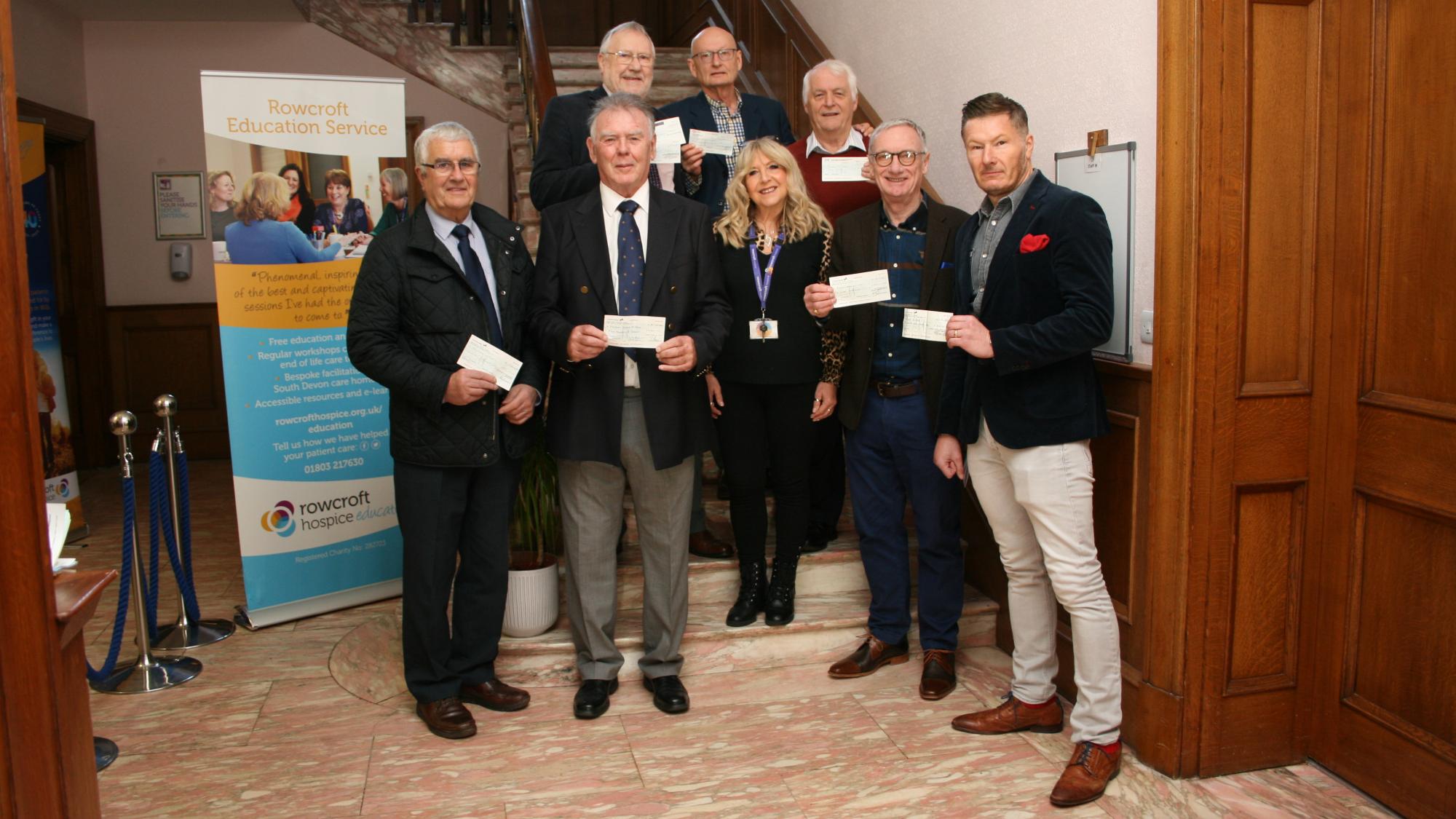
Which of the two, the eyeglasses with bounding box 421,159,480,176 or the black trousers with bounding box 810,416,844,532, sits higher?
the eyeglasses with bounding box 421,159,480,176

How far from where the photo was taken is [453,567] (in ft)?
9.92

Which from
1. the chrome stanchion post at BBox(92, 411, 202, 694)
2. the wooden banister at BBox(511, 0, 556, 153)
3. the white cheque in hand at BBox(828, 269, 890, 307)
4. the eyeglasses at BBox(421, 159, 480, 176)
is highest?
the wooden banister at BBox(511, 0, 556, 153)

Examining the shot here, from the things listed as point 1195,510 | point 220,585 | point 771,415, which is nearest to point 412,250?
point 771,415

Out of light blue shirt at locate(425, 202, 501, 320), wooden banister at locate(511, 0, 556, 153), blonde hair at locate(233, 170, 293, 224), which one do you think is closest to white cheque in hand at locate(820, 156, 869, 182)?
light blue shirt at locate(425, 202, 501, 320)

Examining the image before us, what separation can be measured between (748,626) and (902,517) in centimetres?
61

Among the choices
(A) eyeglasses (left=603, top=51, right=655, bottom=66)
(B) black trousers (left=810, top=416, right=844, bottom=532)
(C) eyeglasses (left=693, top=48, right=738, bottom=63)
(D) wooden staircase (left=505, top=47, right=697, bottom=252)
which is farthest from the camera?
(D) wooden staircase (left=505, top=47, right=697, bottom=252)

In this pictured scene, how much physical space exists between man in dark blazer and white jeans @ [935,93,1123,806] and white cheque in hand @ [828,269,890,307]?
264mm

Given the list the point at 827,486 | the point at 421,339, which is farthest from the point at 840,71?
the point at 421,339

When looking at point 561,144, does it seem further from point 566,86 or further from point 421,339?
point 566,86

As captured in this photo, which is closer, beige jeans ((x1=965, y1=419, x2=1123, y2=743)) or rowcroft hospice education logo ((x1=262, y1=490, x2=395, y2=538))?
beige jeans ((x1=965, y1=419, x2=1123, y2=743))

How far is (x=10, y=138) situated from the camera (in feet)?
4.46

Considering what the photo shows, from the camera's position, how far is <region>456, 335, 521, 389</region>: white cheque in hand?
111 inches

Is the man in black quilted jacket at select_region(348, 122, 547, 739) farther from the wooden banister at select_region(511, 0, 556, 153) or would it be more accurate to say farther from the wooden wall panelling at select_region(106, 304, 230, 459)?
the wooden wall panelling at select_region(106, 304, 230, 459)

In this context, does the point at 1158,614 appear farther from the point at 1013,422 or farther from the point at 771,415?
the point at 771,415
